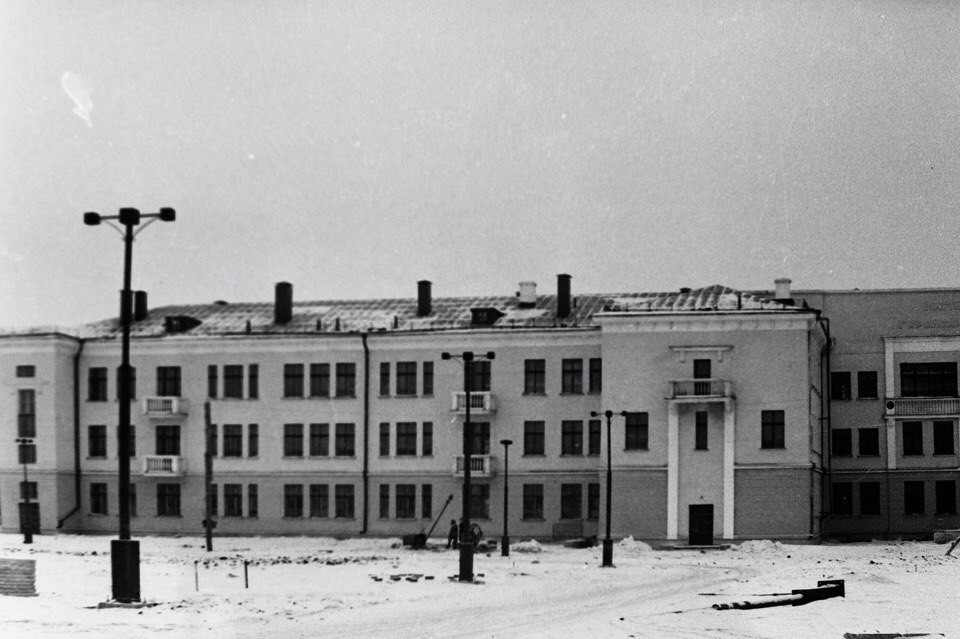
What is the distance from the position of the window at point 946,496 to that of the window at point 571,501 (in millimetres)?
18208

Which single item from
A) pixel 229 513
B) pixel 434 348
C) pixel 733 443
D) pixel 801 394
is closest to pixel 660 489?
pixel 733 443

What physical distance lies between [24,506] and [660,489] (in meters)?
31.9

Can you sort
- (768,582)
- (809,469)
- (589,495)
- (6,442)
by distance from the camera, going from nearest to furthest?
(768,582) → (809,469) → (589,495) → (6,442)

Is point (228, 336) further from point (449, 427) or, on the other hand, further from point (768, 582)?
point (768, 582)

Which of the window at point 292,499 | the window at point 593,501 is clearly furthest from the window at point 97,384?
the window at point 593,501

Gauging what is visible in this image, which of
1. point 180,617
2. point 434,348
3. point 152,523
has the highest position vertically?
point 434,348

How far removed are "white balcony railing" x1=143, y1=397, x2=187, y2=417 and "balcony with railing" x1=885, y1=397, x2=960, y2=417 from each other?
36125mm

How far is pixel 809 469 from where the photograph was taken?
196 feet

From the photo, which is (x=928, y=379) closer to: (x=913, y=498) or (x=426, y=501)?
(x=913, y=498)

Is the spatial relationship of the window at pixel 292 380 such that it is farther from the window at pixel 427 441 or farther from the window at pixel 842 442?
the window at pixel 842 442

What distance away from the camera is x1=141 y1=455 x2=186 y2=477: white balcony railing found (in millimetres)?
67938

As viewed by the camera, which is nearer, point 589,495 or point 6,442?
point 589,495

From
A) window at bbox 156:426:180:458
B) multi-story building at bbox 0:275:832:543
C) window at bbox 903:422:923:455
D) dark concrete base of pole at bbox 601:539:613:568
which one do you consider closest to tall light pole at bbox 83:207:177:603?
dark concrete base of pole at bbox 601:539:613:568

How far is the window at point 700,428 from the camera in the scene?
199 ft
